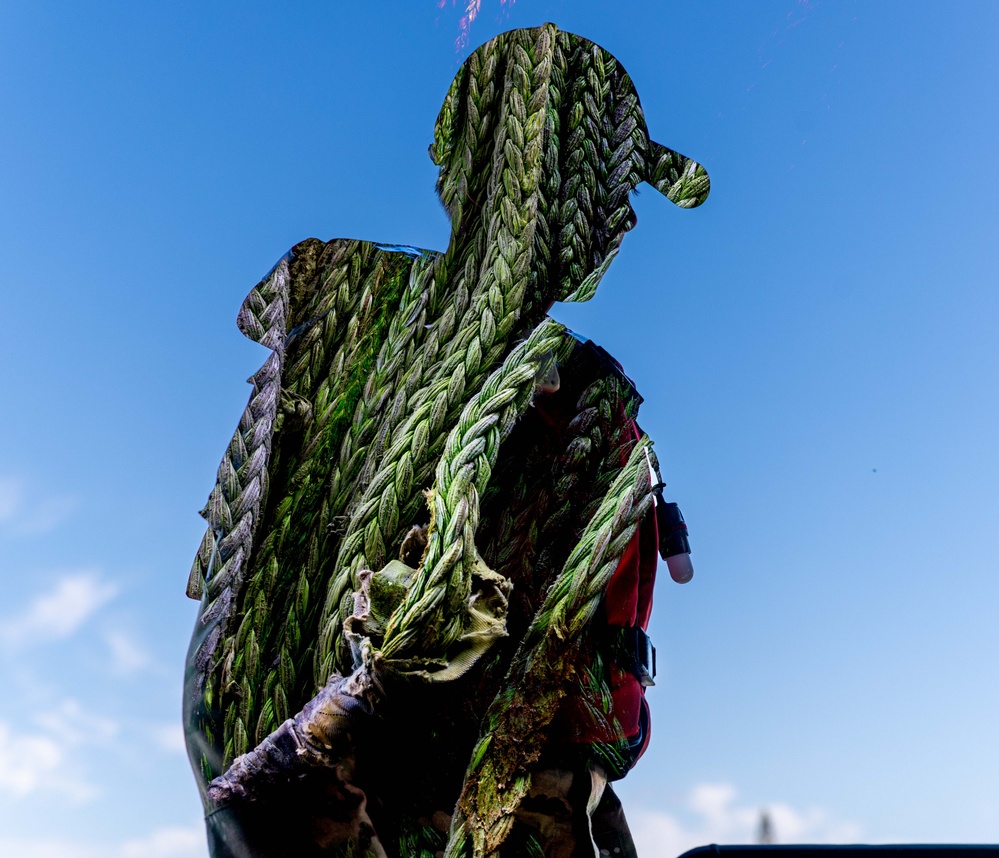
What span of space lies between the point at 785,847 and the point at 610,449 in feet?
0.96

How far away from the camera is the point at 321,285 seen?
2.89 feet

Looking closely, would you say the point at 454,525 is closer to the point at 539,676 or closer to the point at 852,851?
the point at 539,676

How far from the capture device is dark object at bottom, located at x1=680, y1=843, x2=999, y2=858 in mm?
620

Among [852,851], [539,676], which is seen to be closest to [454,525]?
[539,676]

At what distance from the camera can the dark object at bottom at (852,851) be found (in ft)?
2.03

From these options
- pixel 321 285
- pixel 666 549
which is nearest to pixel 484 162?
pixel 321 285

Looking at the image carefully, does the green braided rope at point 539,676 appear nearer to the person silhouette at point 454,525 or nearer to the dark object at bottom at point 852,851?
the person silhouette at point 454,525

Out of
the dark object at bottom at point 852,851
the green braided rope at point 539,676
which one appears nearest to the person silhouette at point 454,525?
the green braided rope at point 539,676

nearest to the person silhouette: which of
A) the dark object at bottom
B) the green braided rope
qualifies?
the green braided rope

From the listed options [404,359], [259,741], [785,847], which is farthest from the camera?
[404,359]

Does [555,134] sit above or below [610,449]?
above

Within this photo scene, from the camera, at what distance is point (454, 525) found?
0.70m

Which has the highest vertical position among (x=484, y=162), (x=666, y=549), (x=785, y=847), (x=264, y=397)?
(x=484, y=162)

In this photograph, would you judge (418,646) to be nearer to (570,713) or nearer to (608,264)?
(570,713)
